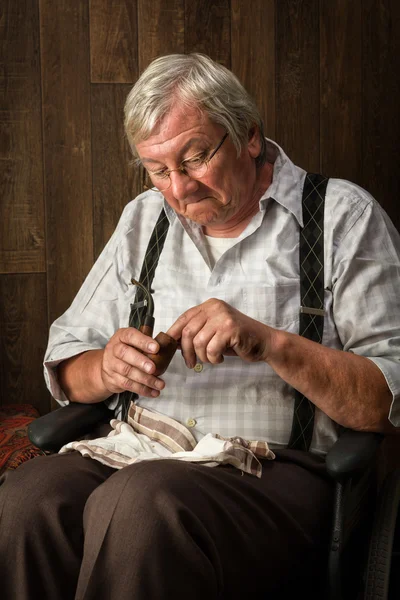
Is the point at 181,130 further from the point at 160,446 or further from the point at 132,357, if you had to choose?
the point at 160,446

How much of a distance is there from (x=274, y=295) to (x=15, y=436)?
2.90ft

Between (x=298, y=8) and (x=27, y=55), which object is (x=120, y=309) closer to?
(x=27, y=55)

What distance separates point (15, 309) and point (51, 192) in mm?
389

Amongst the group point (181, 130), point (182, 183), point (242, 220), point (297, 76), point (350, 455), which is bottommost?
point (350, 455)

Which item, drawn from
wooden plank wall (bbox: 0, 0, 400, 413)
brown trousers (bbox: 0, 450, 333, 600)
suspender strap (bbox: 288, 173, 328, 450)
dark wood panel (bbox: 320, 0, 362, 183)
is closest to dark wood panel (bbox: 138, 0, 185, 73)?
wooden plank wall (bbox: 0, 0, 400, 413)

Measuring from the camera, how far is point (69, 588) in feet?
4.80

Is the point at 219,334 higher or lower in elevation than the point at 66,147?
lower

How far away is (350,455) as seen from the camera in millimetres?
1468

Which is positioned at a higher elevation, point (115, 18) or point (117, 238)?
point (115, 18)

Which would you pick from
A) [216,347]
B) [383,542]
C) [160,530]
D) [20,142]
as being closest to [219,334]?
[216,347]

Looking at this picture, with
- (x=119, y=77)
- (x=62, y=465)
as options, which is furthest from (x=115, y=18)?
(x=62, y=465)

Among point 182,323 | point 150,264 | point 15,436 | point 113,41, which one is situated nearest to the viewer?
point 182,323

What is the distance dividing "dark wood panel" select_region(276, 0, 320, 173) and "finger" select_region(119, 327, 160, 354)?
3.40 feet

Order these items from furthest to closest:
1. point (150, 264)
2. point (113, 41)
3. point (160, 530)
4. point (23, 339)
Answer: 1. point (23, 339)
2. point (113, 41)
3. point (150, 264)
4. point (160, 530)
